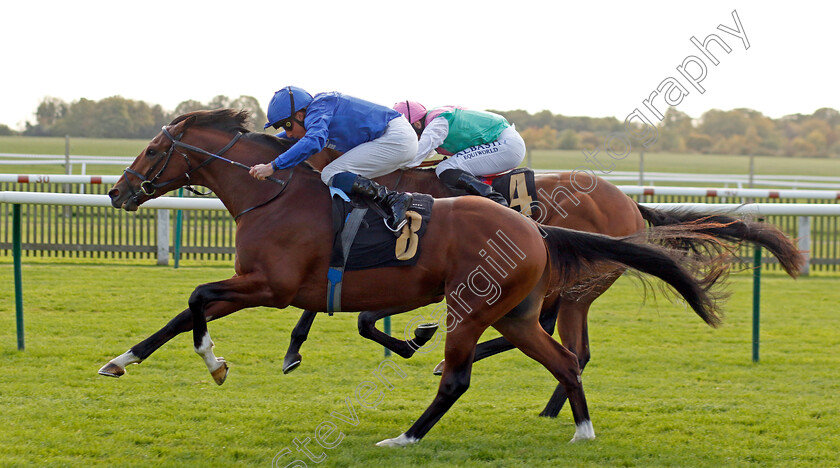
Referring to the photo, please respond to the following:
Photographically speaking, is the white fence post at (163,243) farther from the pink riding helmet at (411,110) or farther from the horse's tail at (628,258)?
the horse's tail at (628,258)

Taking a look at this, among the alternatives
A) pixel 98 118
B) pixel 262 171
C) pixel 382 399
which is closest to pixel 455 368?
pixel 382 399

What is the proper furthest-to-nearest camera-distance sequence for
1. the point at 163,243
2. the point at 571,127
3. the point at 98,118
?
the point at 571,127 < the point at 98,118 < the point at 163,243

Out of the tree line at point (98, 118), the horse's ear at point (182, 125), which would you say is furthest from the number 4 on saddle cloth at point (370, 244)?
the tree line at point (98, 118)

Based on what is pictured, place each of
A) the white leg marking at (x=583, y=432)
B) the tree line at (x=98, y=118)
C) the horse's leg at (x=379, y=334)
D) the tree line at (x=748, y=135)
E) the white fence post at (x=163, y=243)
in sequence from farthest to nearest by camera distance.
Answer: the tree line at (x=748, y=135) < the tree line at (x=98, y=118) < the white fence post at (x=163, y=243) < the horse's leg at (x=379, y=334) < the white leg marking at (x=583, y=432)

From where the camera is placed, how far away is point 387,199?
13.4 feet

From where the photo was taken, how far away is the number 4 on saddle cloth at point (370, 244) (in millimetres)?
3990

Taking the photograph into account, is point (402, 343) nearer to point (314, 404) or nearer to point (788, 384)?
point (314, 404)

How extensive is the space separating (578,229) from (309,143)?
2.07 metres

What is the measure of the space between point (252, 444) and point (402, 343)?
4.04 feet

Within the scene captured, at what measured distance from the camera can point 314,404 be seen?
4844 mm

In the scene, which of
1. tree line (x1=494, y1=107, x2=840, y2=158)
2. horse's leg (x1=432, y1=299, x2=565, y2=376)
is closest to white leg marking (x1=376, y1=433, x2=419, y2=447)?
horse's leg (x1=432, y1=299, x2=565, y2=376)

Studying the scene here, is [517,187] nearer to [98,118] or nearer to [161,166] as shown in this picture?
[161,166]

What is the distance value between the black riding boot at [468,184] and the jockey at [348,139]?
0.57 metres

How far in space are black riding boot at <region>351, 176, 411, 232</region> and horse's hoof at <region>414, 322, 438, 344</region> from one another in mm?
1229
